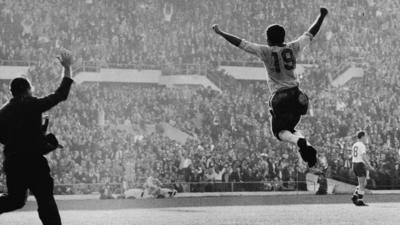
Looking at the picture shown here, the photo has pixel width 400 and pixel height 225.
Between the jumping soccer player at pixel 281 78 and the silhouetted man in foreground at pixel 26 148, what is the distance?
3.09 m

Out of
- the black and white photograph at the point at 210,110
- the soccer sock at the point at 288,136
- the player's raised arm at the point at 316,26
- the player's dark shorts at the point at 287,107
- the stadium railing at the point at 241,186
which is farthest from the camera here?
the stadium railing at the point at 241,186

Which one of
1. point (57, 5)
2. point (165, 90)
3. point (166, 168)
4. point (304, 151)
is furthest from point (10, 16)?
point (304, 151)

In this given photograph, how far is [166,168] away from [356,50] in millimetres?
20550

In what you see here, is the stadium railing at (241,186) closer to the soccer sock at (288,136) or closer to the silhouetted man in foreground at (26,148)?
the soccer sock at (288,136)

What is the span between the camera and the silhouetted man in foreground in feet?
30.4

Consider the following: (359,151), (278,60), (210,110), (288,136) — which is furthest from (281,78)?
(210,110)

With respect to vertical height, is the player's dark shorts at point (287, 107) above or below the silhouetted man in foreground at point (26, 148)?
above

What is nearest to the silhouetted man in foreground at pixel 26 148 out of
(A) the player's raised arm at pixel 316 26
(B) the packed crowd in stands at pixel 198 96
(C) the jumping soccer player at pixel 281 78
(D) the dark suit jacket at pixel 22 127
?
(D) the dark suit jacket at pixel 22 127

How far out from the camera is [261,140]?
110 ft

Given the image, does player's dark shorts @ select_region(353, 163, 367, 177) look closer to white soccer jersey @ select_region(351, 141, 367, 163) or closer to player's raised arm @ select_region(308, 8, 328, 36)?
white soccer jersey @ select_region(351, 141, 367, 163)

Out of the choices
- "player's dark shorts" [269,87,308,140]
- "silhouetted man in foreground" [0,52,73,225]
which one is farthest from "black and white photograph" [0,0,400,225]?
"silhouetted man in foreground" [0,52,73,225]

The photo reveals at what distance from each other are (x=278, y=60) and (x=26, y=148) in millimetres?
3882

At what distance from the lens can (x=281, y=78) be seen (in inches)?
451

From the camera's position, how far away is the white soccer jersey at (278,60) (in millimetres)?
11289
